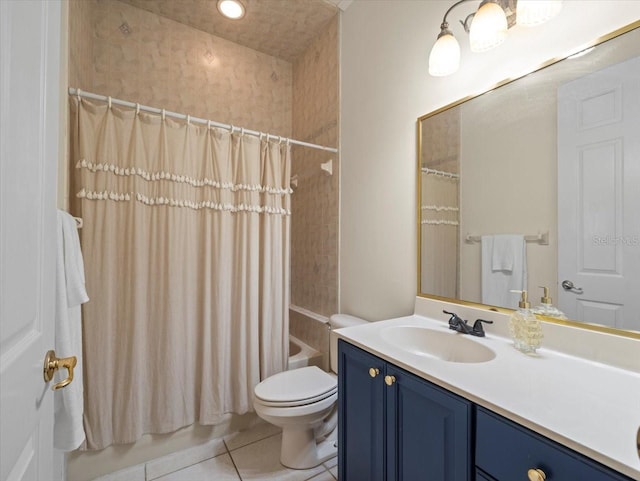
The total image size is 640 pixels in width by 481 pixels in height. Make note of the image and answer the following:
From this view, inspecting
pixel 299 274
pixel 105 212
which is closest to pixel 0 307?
pixel 105 212

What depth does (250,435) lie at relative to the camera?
1.80 m

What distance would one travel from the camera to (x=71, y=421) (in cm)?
97

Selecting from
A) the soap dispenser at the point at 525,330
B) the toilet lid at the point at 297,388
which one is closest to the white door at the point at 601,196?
the soap dispenser at the point at 525,330

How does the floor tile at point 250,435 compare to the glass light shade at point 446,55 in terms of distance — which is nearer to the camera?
the glass light shade at point 446,55

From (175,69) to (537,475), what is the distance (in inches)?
116

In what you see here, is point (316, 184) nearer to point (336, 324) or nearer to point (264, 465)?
point (336, 324)

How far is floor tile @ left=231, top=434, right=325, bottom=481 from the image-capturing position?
4.85ft

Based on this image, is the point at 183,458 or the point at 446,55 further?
the point at 183,458

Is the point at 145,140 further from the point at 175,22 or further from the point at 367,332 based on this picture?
the point at 367,332

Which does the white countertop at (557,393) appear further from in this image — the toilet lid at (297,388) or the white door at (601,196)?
the toilet lid at (297,388)

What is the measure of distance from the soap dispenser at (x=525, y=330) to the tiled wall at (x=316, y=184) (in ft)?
4.04

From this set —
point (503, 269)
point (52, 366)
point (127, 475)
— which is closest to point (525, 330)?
point (503, 269)

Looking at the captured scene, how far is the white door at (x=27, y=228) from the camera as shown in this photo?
0.46m

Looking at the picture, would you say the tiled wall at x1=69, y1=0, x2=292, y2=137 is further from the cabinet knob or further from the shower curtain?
the cabinet knob
